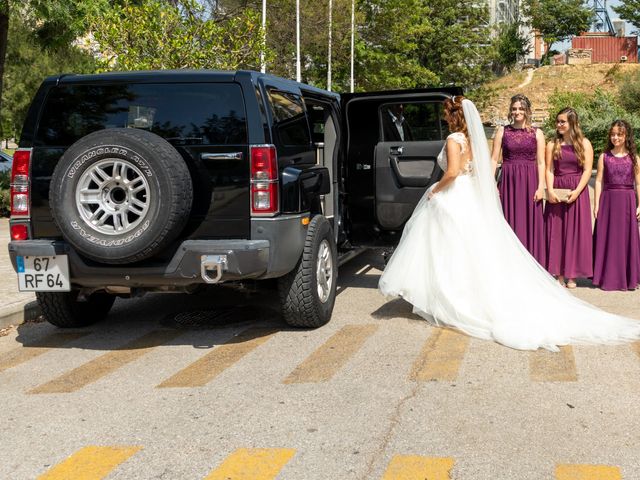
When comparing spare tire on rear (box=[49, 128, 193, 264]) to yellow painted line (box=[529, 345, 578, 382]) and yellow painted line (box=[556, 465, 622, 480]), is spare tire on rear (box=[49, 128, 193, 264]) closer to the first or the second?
yellow painted line (box=[529, 345, 578, 382])

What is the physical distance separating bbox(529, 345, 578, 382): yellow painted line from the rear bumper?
202 cm

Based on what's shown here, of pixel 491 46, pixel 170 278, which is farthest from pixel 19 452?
pixel 491 46

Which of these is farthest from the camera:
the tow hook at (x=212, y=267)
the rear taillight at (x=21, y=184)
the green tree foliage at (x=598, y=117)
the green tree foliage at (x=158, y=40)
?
the green tree foliage at (x=598, y=117)

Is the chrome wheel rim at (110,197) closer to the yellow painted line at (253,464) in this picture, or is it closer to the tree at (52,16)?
the yellow painted line at (253,464)

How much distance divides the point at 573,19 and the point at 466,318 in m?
102

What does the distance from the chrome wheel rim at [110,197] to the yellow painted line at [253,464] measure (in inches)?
90.1

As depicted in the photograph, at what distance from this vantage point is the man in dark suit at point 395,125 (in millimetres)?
9094

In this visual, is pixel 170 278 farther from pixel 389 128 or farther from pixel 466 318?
pixel 389 128

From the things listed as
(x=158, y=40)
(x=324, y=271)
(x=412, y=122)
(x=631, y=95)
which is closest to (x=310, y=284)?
(x=324, y=271)

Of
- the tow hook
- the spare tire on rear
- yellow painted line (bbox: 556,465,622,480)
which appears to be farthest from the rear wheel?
yellow painted line (bbox: 556,465,622,480)

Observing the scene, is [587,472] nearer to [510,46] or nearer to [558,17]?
[510,46]

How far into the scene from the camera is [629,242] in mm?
8984

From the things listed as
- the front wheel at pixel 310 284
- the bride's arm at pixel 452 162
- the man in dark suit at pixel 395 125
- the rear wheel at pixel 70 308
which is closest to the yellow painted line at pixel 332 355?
the front wheel at pixel 310 284

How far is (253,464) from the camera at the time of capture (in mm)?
4113
